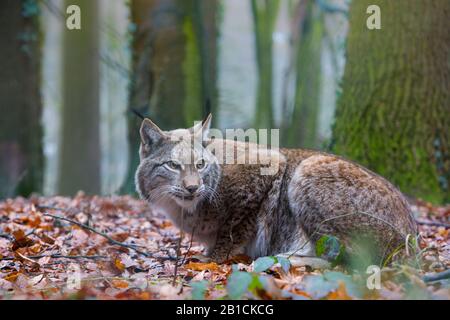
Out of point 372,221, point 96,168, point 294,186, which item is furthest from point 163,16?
point 372,221

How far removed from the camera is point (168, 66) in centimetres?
1032

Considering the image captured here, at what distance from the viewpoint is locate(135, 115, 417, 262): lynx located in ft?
17.2

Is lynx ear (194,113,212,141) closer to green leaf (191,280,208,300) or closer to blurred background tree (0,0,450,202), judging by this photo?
blurred background tree (0,0,450,202)

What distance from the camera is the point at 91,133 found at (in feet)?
44.0

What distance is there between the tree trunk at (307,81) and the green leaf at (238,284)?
12639 millimetres

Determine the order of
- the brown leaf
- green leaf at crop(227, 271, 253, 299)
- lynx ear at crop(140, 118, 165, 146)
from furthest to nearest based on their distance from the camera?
lynx ear at crop(140, 118, 165, 146) → the brown leaf → green leaf at crop(227, 271, 253, 299)

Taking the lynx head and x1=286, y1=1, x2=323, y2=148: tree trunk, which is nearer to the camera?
the lynx head

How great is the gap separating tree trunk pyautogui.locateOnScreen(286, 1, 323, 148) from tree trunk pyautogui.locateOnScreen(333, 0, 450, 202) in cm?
755

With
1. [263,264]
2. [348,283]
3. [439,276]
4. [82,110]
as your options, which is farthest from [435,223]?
[82,110]

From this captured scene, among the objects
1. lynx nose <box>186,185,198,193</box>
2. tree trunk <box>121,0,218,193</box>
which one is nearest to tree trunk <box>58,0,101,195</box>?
tree trunk <box>121,0,218,193</box>

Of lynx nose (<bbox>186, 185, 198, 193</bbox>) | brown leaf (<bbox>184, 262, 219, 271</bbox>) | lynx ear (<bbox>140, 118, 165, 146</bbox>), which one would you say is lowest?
brown leaf (<bbox>184, 262, 219, 271</bbox>)

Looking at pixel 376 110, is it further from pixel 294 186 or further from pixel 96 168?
pixel 96 168

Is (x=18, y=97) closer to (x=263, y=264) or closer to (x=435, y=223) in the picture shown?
(x=435, y=223)

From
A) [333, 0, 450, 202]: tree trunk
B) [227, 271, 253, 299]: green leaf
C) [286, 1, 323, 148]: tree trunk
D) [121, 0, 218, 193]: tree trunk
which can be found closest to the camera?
[227, 271, 253, 299]: green leaf
